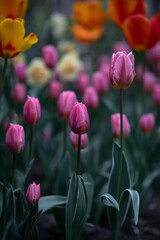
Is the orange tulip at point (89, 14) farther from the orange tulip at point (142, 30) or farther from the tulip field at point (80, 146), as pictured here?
the orange tulip at point (142, 30)

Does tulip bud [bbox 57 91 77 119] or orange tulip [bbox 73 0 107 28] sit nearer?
tulip bud [bbox 57 91 77 119]

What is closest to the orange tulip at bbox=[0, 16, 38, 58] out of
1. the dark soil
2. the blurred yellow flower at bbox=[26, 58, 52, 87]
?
the dark soil

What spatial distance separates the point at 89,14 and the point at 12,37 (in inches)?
52.3

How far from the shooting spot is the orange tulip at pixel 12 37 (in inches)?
34.2

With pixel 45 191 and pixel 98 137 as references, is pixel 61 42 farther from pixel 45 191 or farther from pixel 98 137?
pixel 45 191

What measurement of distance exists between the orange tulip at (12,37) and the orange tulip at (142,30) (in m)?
0.51

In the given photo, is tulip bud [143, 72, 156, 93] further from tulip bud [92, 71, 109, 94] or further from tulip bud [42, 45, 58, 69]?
tulip bud [42, 45, 58, 69]

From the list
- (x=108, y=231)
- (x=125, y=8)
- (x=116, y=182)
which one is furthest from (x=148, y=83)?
(x=116, y=182)

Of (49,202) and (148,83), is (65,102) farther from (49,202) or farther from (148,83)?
(148,83)

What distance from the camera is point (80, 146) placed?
0.97m

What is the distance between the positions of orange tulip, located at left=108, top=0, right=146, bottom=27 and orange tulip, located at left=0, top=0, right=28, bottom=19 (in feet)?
1.50

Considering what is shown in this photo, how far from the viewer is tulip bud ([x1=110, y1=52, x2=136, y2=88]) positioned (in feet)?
2.81

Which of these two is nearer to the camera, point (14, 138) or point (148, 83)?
point (14, 138)

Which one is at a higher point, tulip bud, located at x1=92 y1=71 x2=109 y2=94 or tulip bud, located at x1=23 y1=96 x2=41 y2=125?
tulip bud, located at x1=92 y1=71 x2=109 y2=94
